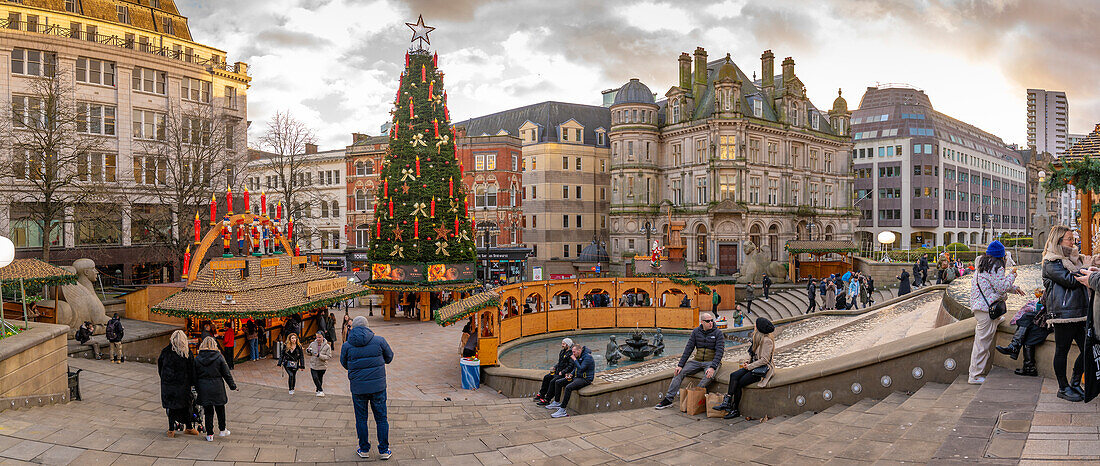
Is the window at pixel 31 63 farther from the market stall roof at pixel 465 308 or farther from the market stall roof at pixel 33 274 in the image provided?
the market stall roof at pixel 465 308

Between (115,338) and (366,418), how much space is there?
1271 cm

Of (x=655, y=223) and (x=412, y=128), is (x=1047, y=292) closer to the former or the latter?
(x=412, y=128)

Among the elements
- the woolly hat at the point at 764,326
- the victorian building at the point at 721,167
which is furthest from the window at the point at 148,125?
the woolly hat at the point at 764,326

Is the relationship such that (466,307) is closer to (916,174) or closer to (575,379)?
(575,379)

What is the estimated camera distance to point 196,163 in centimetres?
2948

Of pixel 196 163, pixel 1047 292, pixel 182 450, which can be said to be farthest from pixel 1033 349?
pixel 196 163

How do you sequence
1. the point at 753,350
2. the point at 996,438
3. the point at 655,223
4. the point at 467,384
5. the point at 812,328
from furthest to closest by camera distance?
the point at 655,223 < the point at 812,328 < the point at 467,384 < the point at 753,350 < the point at 996,438

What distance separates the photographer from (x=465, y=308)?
53.9 ft

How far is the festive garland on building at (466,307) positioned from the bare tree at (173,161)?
20.1 m

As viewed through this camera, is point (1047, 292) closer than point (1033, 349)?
Yes

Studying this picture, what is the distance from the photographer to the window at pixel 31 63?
107 ft

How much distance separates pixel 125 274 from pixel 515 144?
31644mm

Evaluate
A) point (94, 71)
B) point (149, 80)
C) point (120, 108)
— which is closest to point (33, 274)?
point (120, 108)

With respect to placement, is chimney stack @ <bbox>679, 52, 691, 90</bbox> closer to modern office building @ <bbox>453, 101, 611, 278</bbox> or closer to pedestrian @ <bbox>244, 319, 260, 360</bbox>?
modern office building @ <bbox>453, 101, 611, 278</bbox>
